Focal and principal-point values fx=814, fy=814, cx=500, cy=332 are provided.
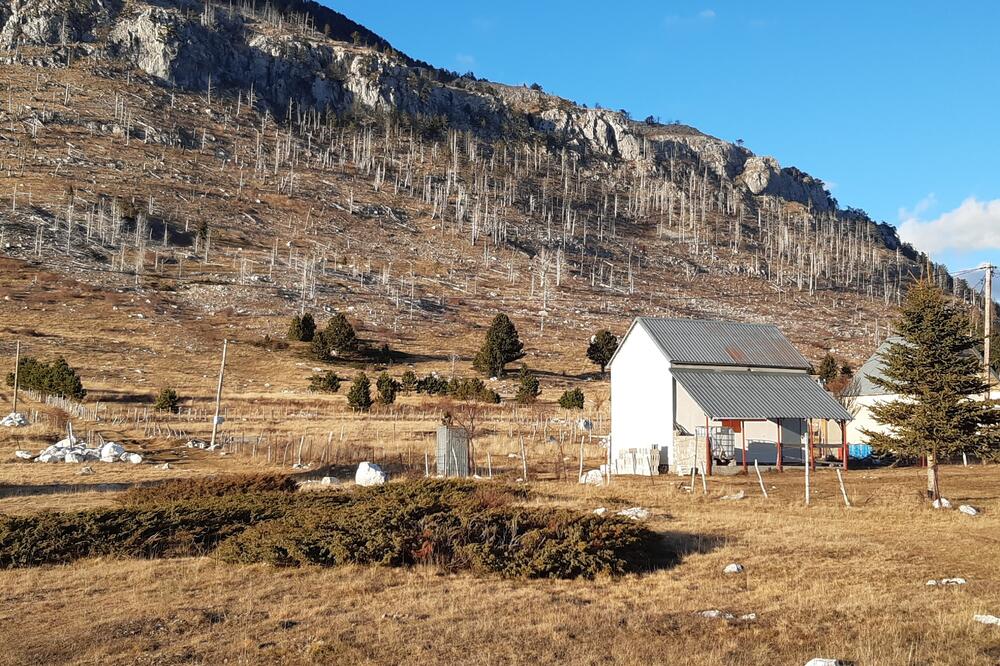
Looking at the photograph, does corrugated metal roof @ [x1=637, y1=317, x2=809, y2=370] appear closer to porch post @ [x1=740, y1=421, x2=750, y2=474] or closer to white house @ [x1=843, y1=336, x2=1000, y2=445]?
porch post @ [x1=740, y1=421, x2=750, y2=474]

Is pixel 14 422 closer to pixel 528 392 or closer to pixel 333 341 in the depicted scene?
pixel 528 392

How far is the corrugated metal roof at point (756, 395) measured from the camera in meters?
34.5

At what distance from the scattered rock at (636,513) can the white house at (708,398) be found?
12459mm

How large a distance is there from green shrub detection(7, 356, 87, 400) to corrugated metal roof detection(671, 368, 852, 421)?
38.4 m

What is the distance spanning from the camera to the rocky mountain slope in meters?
105

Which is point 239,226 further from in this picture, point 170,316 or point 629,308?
point 629,308

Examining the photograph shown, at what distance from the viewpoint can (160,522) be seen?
16250mm

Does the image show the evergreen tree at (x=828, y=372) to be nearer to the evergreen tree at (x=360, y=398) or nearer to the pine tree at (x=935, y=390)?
the evergreen tree at (x=360, y=398)

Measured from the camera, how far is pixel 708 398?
3484cm

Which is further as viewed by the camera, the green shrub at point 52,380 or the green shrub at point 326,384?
the green shrub at point 326,384

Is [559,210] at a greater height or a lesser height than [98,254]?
greater

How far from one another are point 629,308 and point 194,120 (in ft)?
354

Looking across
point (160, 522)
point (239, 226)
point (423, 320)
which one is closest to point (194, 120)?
point (239, 226)

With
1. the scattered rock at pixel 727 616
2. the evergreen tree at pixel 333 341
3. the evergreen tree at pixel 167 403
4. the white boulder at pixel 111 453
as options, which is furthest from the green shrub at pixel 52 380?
the scattered rock at pixel 727 616
